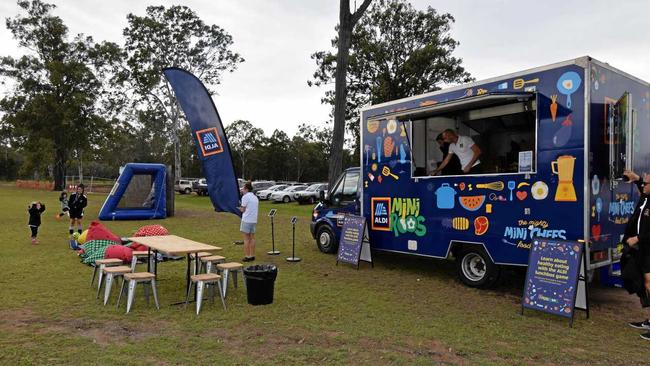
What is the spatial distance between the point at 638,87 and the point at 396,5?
24.8 m

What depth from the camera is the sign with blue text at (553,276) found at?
5.25m

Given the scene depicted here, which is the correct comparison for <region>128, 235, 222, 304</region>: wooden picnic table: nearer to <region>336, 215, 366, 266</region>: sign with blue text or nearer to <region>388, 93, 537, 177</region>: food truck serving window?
<region>336, 215, 366, 266</region>: sign with blue text

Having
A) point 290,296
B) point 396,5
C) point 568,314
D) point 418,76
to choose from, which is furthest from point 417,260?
point 396,5

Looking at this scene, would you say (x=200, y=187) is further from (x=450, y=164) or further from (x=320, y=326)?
(x=320, y=326)

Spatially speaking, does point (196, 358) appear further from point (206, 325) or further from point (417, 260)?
point (417, 260)

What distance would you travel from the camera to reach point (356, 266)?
27.7ft

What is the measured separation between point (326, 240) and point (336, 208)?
35.3 inches

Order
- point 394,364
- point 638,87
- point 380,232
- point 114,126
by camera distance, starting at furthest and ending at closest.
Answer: point 114,126 → point 380,232 → point 638,87 → point 394,364

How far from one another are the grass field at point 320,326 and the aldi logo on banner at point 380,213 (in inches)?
32.4

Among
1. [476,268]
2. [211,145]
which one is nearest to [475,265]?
[476,268]

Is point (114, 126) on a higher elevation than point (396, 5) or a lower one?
lower

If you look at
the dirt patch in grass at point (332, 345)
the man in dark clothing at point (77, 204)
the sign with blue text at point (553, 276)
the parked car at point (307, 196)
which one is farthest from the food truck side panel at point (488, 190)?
the parked car at point (307, 196)

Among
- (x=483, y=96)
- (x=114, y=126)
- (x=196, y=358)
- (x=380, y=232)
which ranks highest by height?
(x=114, y=126)

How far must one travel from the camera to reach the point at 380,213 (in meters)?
8.21
